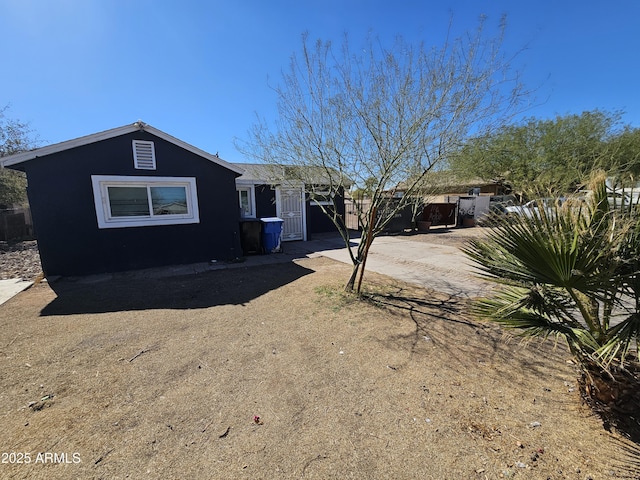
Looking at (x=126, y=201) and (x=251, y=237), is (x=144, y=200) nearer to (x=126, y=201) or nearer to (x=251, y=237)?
(x=126, y=201)

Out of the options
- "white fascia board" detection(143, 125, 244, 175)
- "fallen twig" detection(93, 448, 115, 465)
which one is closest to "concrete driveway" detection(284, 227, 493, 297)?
"white fascia board" detection(143, 125, 244, 175)

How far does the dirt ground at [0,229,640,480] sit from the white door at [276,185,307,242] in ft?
24.9

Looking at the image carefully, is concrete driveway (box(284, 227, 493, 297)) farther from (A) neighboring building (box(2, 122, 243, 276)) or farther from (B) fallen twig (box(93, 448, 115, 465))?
(B) fallen twig (box(93, 448, 115, 465))

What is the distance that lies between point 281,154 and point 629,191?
16.5 feet

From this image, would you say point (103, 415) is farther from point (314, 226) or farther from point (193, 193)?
point (314, 226)

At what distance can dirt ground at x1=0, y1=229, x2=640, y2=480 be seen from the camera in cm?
183

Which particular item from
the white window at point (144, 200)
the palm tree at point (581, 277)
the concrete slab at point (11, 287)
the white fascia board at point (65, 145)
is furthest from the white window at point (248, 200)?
the palm tree at point (581, 277)

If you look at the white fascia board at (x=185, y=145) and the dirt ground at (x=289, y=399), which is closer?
the dirt ground at (x=289, y=399)

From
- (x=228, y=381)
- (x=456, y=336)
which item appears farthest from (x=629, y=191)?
(x=228, y=381)

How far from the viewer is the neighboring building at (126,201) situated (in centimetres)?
632

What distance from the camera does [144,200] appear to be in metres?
7.19

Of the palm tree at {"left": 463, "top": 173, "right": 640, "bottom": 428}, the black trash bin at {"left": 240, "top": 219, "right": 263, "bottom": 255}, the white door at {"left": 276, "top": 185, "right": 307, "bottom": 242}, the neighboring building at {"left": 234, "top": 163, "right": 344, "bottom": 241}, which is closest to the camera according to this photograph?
the palm tree at {"left": 463, "top": 173, "right": 640, "bottom": 428}

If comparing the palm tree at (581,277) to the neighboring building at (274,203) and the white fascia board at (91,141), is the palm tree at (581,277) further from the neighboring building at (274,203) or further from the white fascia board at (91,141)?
the neighboring building at (274,203)

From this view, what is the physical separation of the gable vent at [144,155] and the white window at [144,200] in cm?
32
